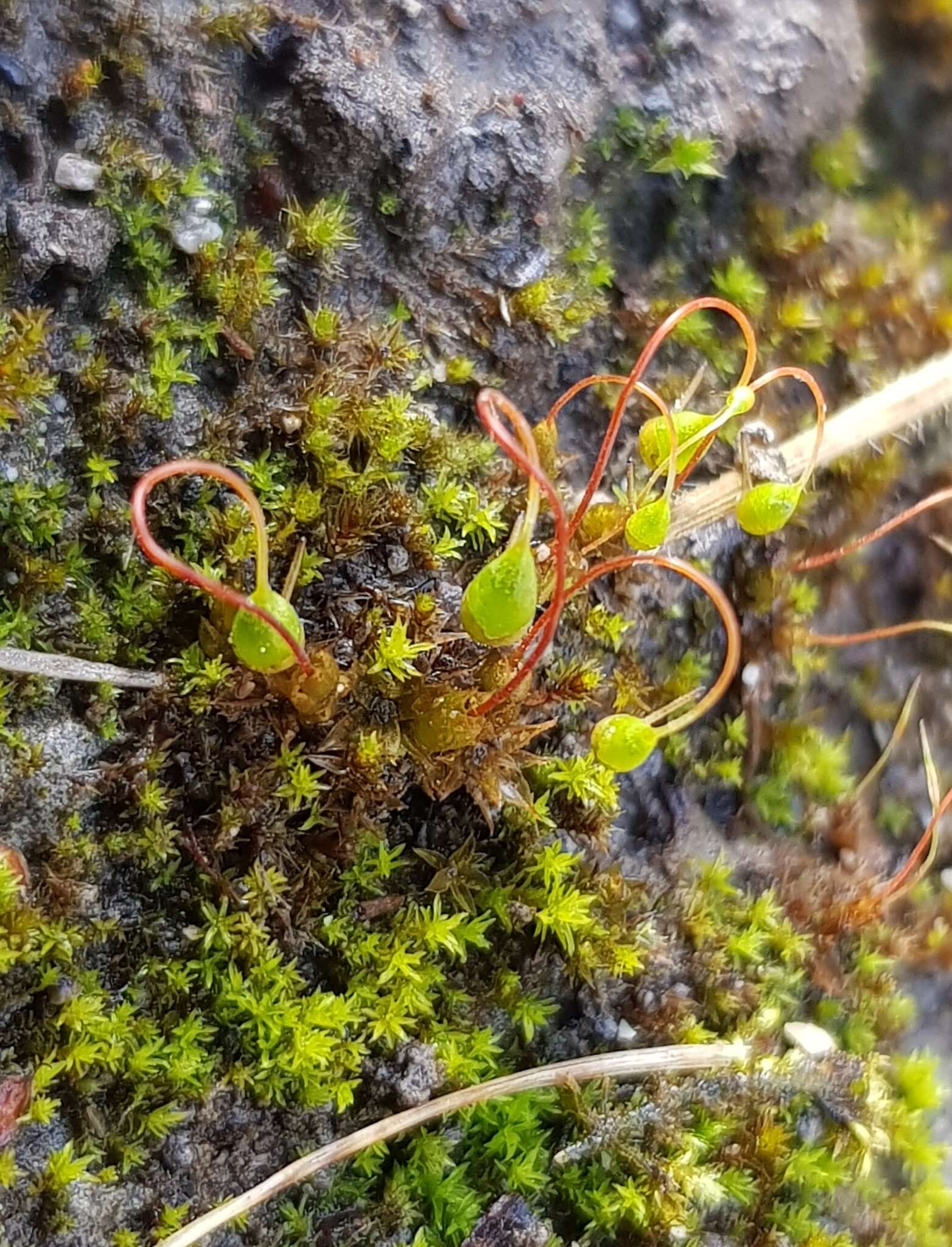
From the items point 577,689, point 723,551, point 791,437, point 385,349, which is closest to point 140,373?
point 385,349

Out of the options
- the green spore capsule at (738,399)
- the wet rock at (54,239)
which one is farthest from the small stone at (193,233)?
the green spore capsule at (738,399)

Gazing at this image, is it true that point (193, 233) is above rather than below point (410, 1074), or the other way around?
above

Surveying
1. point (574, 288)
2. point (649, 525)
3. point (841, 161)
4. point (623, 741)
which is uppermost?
point (841, 161)

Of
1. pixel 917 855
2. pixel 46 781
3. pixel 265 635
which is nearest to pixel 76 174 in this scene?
pixel 265 635

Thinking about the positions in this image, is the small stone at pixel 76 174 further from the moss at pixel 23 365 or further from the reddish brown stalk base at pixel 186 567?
the reddish brown stalk base at pixel 186 567

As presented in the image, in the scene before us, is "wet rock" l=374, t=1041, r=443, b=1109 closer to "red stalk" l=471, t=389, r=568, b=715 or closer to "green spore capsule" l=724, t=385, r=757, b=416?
"red stalk" l=471, t=389, r=568, b=715

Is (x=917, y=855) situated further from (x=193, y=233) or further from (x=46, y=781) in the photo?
(x=193, y=233)

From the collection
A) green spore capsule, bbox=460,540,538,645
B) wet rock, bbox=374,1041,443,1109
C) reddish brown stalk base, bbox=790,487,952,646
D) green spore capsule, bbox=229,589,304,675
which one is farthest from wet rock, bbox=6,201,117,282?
reddish brown stalk base, bbox=790,487,952,646
